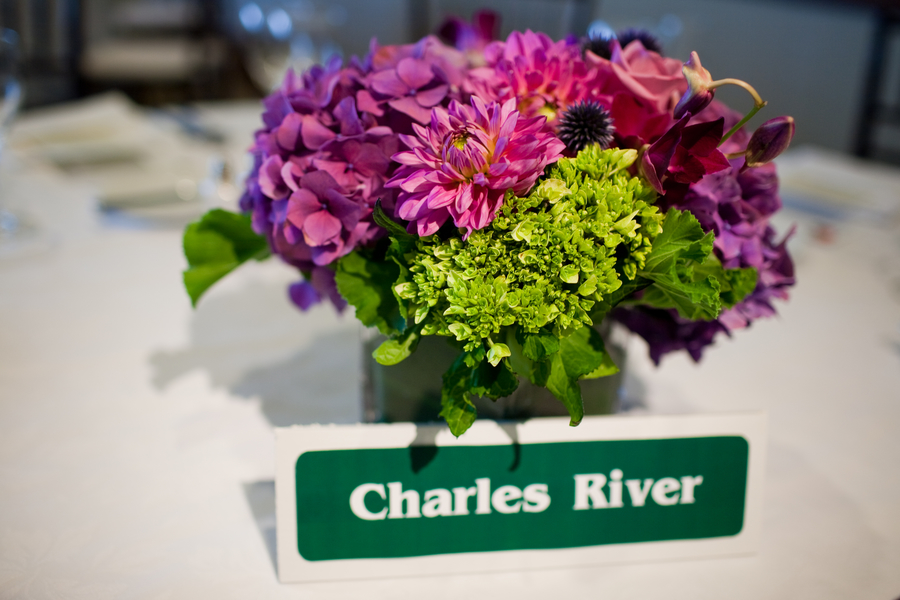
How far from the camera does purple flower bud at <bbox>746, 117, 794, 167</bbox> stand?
41 cm

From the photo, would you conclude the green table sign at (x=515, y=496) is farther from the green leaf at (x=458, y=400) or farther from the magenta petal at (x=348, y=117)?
the magenta petal at (x=348, y=117)

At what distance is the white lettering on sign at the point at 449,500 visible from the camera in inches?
19.3

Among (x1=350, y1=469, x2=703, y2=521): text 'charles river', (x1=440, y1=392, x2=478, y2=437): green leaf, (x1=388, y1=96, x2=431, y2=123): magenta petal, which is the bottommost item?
(x1=350, y1=469, x2=703, y2=521): text 'charles river'

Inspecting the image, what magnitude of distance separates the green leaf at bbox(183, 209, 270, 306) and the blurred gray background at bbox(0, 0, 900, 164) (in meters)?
0.73

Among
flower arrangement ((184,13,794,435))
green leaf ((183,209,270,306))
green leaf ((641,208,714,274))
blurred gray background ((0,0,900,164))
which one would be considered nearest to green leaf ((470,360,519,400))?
flower arrangement ((184,13,794,435))

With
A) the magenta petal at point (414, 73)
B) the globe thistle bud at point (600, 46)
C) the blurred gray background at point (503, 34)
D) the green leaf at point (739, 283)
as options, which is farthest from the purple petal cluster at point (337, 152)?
the blurred gray background at point (503, 34)

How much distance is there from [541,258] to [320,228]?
15 cm

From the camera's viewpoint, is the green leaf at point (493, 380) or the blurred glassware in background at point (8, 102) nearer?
the green leaf at point (493, 380)

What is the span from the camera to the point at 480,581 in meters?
0.50

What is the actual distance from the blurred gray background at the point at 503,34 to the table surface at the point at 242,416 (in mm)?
532

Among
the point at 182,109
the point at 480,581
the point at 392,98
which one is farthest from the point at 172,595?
the point at 182,109

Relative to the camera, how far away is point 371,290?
466 millimetres

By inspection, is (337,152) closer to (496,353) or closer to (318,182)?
(318,182)

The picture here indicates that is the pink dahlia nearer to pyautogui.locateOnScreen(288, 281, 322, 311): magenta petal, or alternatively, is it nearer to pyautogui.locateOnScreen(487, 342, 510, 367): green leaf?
pyautogui.locateOnScreen(487, 342, 510, 367): green leaf
